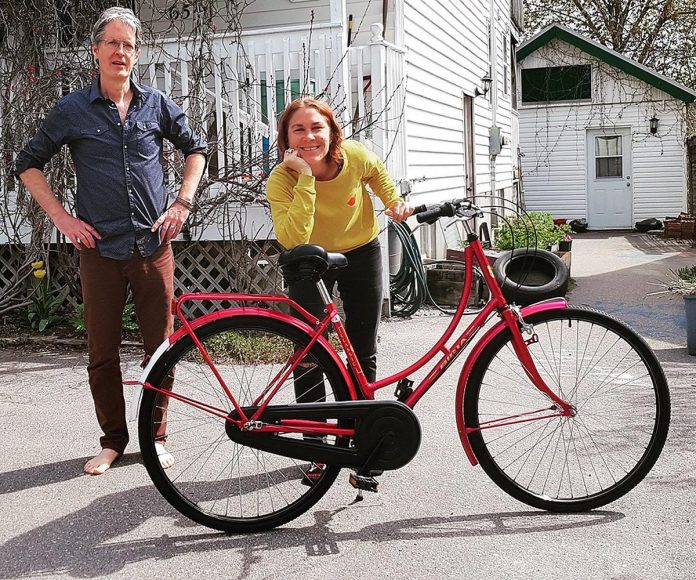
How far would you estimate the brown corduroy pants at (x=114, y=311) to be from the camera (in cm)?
411

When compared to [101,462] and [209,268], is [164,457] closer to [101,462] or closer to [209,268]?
[101,462]

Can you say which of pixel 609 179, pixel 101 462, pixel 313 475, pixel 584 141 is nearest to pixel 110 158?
pixel 101 462

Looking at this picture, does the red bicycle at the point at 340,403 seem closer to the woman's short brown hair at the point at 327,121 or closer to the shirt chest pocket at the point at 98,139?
the woman's short brown hair at the point at 327,121

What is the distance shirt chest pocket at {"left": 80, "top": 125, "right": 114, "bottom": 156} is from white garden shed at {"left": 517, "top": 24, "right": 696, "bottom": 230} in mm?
19135

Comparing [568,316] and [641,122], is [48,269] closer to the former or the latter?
[568,316]

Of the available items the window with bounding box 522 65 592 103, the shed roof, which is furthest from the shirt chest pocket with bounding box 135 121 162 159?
the window with bounding box 522 65 592 103

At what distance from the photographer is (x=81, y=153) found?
4043mm

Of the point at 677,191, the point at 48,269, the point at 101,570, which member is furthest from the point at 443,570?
the point at 677,191

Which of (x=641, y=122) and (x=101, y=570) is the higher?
(x=641, y=122)

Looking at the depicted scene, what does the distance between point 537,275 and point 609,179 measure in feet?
43.5

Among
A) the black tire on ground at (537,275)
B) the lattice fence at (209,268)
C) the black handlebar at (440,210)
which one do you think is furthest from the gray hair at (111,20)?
the black tire on ground at (537,275)

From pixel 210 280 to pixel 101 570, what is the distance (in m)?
4.66

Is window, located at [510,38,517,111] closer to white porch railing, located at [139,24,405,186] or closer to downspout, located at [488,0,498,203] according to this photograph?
downspout, located at [488,0,498,203]

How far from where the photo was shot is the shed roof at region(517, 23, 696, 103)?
20836 mm
